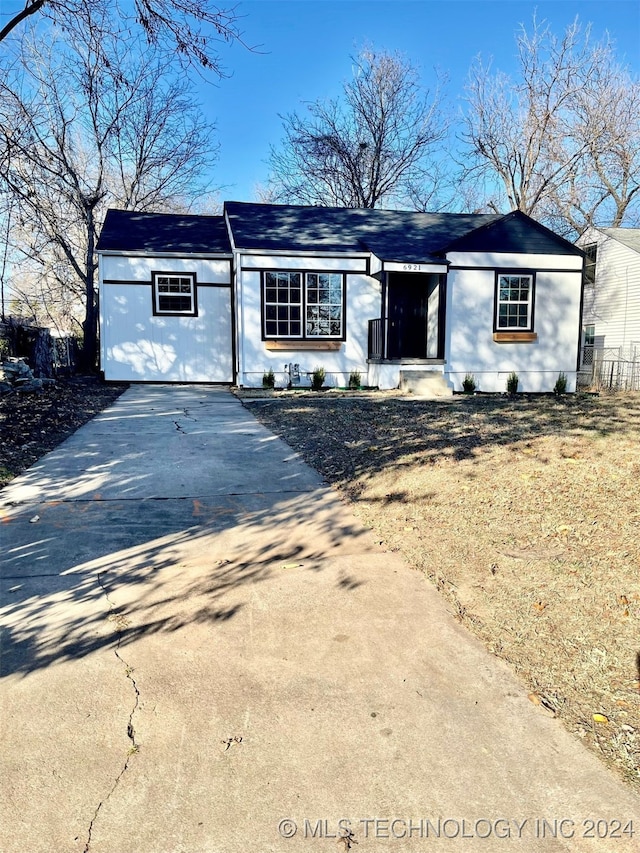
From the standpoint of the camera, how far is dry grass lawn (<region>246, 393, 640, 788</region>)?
2668 mm

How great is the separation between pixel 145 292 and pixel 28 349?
13.2ft

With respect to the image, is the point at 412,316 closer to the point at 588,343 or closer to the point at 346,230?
the point at 346,230

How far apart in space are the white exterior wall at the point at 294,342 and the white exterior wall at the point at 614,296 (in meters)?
14.4

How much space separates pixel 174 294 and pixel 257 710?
14366 millimetres

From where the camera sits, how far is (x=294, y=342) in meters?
Result: 14.9

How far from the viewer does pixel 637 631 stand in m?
Result: 3.02

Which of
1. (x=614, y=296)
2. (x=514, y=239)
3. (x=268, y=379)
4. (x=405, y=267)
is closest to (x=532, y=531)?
(x=405, y=267)

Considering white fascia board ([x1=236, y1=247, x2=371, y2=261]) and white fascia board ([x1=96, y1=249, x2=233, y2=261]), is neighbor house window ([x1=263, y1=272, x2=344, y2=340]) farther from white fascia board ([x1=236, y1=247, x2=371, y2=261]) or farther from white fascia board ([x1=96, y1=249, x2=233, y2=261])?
white fascia board ([x1=96, y1=249, x2=233, y2=261])

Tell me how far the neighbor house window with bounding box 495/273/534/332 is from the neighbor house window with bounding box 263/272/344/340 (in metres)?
4.10

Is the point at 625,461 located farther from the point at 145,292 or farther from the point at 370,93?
the point at 370,93

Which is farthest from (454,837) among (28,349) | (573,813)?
(28,349)

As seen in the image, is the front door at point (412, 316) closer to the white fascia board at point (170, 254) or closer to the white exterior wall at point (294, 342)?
the white exterior wall at point (294, 342)

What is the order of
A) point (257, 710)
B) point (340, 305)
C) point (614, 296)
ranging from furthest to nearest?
point (614, 296), point (340, 305), point (257, 710)

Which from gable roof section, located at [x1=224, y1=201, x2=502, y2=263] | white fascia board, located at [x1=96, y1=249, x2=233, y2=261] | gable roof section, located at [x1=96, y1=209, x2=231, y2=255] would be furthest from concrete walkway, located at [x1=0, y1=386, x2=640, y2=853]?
gable roof section, located at [x1=96, y1=209, x2=231, y2=255]
